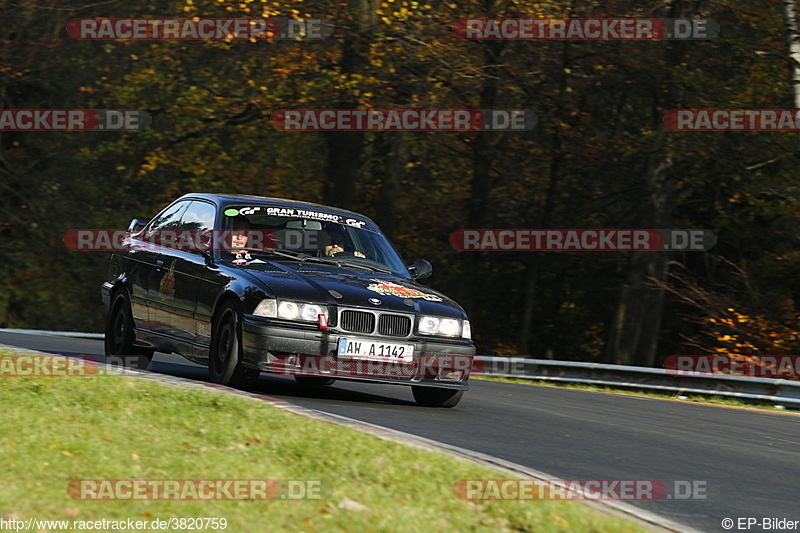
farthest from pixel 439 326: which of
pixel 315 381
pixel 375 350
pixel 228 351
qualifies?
pixel 315 381

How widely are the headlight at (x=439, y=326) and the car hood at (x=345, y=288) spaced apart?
5 centimetres

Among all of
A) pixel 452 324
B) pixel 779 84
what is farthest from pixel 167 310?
pixel 779 84

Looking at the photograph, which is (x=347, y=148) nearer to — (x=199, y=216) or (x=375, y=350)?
(x=199, y=216)

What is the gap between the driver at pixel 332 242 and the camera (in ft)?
35.6

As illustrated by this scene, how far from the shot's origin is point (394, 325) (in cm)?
Result: 973

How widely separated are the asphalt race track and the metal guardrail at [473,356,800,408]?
5.24ft

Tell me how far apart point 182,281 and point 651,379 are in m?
9.01

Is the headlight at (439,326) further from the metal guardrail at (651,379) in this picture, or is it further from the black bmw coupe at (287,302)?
the metal guardrail at (651,379)

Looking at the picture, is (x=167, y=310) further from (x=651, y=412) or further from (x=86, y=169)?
(x=86, y=169)

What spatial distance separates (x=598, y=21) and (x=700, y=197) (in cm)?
474

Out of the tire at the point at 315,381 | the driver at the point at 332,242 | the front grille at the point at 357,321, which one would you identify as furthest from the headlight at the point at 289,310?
the tire at the point at 315,381

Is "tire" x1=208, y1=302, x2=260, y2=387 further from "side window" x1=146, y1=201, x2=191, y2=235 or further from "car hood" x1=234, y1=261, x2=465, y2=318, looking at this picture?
"side window" x1=146, y1=201, x2=191, y2=235

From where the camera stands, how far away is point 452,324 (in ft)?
33.2

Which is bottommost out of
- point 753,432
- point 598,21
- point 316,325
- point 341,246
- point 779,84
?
point 753,432
